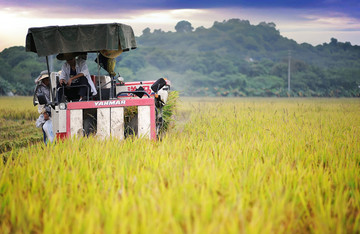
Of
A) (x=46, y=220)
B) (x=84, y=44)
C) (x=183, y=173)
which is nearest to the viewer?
(x=46, y=220)

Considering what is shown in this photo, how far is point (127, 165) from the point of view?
418cm

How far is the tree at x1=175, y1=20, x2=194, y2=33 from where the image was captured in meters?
167

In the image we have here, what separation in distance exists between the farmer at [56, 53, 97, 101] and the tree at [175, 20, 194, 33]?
162686 mm

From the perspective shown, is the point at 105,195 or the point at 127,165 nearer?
the point at 105,195

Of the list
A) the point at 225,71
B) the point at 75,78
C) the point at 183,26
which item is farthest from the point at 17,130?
the point at 183,26

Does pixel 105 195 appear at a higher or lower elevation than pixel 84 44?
lower

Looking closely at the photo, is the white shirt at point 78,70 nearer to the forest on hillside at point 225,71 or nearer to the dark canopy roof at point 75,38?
the dark canopy roof at point 75,38

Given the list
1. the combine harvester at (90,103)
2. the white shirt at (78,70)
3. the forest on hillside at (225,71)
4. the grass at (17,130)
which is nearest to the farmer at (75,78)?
the white shirt at (78,70)

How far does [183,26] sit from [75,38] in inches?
6504

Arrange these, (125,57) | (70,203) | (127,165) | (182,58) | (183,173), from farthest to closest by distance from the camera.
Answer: (182,58) < (125,57) < (127,165) < (183,173) < (70,203)

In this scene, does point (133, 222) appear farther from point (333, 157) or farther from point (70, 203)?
point (333, 157)

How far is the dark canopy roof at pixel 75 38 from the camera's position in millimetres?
6473

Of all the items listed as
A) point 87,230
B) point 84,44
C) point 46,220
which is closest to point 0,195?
point 46,220

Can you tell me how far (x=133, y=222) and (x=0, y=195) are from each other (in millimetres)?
1690
